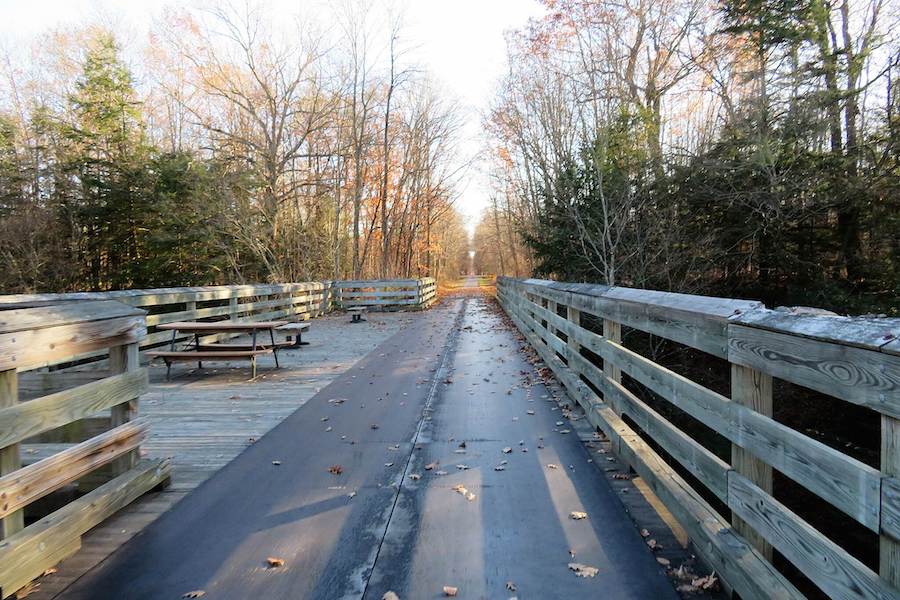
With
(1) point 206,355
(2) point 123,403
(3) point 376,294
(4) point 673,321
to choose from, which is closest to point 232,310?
(1) point 206,355

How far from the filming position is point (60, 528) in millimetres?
2549

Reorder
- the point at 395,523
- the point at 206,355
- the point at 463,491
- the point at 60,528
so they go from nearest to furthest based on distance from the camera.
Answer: the point at 60,528, the point at 395,523, the point at 463,491, the point at 206,355

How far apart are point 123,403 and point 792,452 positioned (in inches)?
133

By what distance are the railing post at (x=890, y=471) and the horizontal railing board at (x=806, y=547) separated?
0.14 feet

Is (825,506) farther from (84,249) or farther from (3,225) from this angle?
(84,249)

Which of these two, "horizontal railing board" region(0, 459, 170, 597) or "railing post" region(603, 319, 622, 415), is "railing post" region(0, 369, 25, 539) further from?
"railing post" region(603, 319, 622, 415)

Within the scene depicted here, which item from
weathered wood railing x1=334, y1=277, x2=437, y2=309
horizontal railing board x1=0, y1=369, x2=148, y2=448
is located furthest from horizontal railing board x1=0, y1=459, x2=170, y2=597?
weathered wood railing x1=334, y1=277, x2=437, y2=309

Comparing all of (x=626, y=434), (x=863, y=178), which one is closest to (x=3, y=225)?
(x=626, y=434)

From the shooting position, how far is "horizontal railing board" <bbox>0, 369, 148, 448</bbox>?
228 cm

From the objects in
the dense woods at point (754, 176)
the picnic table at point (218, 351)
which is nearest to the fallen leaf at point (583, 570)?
the picnic table at point (218, 351)

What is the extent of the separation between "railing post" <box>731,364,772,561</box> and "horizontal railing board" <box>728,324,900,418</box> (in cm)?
7

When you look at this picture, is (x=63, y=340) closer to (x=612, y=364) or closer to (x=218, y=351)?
(x=612, y=364)

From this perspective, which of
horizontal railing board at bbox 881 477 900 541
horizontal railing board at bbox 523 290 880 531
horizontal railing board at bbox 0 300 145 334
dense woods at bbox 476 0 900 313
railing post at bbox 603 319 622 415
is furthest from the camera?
dense woods at bbox 476 0 900 313

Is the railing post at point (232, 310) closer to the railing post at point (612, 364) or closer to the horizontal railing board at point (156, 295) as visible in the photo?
the horizontal railing board at point (156, 295)
